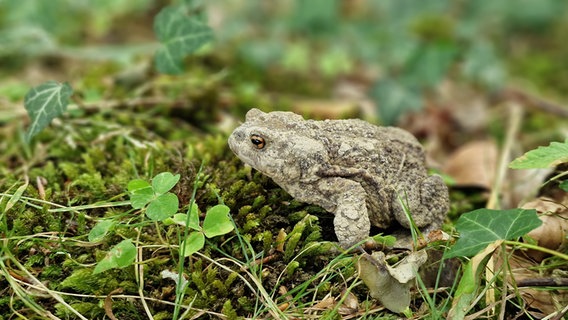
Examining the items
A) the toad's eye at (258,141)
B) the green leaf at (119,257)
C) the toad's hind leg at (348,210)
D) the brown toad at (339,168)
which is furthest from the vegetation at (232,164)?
the toad's eye at (258,141)

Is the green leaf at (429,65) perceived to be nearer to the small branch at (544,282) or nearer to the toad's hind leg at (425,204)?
the toad's hind leg at (425,204)

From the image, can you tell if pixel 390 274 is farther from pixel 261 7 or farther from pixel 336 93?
pixel 261 7

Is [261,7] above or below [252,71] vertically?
above

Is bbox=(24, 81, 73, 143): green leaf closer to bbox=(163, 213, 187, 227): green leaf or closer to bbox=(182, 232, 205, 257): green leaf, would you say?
bbox=(163, 213, 187, 227): green leaf

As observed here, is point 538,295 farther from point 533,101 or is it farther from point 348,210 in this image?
point 533,101

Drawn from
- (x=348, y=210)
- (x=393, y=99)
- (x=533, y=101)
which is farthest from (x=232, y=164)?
(x=533, y=101)

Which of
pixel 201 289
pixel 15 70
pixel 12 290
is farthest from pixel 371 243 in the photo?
pixel 15 70
